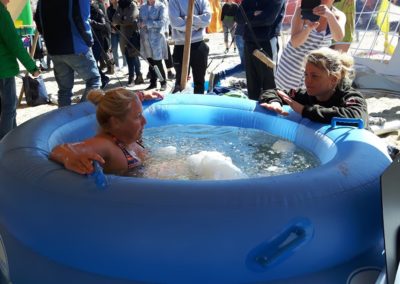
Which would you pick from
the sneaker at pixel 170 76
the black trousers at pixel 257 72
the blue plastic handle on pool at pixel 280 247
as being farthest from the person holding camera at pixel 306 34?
the sneaker at pixel 170 76

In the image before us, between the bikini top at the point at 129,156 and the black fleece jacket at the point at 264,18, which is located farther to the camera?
the black fleece jacket at the point at 264,18

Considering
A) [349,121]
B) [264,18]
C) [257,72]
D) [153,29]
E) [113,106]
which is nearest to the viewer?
[113,106]

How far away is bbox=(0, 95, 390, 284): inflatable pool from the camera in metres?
1.49

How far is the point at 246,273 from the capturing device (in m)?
1.53

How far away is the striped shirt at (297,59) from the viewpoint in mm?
3389

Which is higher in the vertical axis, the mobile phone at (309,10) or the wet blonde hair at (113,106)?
the mobile phone at (309,10)

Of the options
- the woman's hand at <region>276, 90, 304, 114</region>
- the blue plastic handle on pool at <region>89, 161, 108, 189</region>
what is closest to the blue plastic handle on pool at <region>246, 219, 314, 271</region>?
the blue plastic handle on pool at <region>89, 161, 108, 189</region>

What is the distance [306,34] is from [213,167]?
1.57 m

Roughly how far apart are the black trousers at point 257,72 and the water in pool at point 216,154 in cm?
102

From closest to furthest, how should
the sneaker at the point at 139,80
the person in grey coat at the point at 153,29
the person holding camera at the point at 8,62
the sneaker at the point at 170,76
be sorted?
the person holding camera at the point at 8,62 < the person in grey coat at the point at 153,29 < the sneaker at the point at 139,80 < the sneaker at the point at 170,76

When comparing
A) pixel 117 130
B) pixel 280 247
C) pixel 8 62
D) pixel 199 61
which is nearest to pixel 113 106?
pixel 117 130

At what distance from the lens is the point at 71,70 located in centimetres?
414

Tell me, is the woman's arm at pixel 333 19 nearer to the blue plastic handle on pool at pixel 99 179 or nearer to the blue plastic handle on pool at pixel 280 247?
the blue plastic handle on pool at pixel 280 247

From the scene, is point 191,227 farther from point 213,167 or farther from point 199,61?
point 199,61
